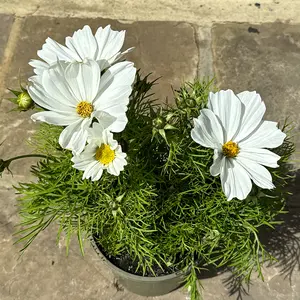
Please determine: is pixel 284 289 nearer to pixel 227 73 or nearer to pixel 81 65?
pixel 227 73

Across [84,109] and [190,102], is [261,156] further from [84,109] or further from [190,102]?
[84,109]

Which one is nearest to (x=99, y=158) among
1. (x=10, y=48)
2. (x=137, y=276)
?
(x=137, y=276)

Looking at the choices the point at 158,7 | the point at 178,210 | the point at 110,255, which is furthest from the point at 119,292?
the point at 158,7

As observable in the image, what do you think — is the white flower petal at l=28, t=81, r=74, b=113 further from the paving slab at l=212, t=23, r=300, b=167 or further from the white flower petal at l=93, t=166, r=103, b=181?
the paving slab at l=212, t=23, r=300, b=167

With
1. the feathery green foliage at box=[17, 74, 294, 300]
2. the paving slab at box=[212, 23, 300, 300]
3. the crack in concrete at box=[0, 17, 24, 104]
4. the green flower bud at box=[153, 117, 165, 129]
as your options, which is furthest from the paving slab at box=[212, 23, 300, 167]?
the green flower bud at box=[153, 117, 165, 129]

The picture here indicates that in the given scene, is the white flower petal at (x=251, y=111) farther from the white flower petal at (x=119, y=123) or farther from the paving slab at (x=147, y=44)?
the paving slab at (x=147, y=44)

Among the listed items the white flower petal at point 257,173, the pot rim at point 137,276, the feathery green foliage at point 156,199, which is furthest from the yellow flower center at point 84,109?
the pot rim at point 137,276
